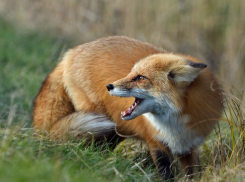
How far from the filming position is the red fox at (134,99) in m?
4.16

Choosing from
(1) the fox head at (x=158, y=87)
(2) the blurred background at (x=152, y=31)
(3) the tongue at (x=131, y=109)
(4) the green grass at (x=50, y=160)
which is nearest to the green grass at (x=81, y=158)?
(4) the green grass at (x=50, y=160)

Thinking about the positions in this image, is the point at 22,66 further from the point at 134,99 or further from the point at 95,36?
the point at 134,99

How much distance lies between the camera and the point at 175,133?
4.30m

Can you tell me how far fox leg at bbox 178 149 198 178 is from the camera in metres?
4.54

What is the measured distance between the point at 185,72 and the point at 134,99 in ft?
2.36

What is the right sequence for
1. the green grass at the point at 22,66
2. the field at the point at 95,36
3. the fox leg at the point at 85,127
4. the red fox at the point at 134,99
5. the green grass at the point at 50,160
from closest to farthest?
1. the green grass at the point at 50,160
2. the field at the point at 95,36
3. the red fox at the point at 134,99
4. the fox leg at the point at 85,127
5. the green grass at the point at 22,66

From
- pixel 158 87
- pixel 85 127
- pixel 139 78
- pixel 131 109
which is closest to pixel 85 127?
pixel 85 127

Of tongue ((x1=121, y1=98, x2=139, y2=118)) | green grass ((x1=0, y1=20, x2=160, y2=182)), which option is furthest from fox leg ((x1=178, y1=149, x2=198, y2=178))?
tongue ((x1=121, y1=98, x2=139, y2=118))

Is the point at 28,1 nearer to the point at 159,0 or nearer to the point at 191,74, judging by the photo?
the point at 159,0

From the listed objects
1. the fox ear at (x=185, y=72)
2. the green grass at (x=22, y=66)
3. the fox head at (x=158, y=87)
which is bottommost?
the green grass at (x=22, y=66)

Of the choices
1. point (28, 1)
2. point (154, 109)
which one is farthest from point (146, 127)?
point (28, 1)

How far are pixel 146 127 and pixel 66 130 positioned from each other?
0.95 meters

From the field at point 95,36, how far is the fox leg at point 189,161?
0.38ft

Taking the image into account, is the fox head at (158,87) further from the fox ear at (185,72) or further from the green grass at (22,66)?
the green grass at (22,66)
